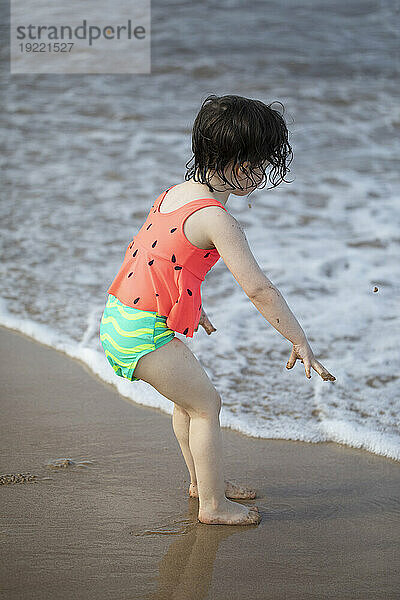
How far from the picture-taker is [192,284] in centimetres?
223

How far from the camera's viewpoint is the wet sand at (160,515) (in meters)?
1.97

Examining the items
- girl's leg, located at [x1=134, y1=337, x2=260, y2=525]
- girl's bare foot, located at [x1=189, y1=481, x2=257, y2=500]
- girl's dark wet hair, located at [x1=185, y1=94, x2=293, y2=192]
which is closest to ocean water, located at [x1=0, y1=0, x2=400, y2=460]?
girl's bare foot, located at [x1=189, y1=481, x2=257, y2=500]

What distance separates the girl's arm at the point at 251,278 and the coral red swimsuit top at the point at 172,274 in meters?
0.08

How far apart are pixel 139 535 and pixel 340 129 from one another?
6.57 metres

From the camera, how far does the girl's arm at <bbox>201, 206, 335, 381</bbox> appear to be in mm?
2135

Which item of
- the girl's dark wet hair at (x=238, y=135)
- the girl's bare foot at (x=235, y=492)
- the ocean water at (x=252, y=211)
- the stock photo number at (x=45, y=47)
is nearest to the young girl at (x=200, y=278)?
the girl's dark wet hair at (x=238, y=135)

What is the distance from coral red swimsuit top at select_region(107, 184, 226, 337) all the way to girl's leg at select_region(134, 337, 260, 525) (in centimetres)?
9

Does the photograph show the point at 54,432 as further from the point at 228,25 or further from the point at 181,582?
the point at 228,25

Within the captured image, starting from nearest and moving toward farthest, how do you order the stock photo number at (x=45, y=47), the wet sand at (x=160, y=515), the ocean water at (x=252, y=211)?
the wet sand at (x=160, y=515) → the ocean water at (x=252, y=211) → the stock photo number at (x=45, y=47)

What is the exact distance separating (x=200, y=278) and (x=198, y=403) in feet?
1.21

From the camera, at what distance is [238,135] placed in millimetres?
2117

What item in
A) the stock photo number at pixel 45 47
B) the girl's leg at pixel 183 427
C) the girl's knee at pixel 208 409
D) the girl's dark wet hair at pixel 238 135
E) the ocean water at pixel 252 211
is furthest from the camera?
the stock photo number at pixel 45 47

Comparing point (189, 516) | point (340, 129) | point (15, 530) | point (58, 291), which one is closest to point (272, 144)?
point (189, 516)

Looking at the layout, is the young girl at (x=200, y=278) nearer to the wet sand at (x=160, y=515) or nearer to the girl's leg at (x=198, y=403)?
the girl's leg at (x=198, y=403)
